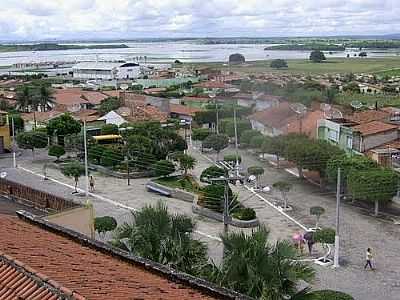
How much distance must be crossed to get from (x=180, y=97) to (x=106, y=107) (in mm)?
14642

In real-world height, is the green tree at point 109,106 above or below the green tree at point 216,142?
above

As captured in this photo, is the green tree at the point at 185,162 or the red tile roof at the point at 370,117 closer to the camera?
the green tree at the point at 185,162

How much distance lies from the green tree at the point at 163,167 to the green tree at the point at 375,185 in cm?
916

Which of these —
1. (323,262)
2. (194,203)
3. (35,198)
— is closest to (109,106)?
(194,203)

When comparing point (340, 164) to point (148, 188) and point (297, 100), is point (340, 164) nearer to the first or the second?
point (148, 188)

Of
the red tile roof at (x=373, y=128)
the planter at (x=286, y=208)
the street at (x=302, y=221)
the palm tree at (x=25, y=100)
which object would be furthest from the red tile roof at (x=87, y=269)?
the palm tree at (x=25, y=100)

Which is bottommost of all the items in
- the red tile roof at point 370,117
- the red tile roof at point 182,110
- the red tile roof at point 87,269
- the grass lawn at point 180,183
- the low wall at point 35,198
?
the grass lawn at point 180,183

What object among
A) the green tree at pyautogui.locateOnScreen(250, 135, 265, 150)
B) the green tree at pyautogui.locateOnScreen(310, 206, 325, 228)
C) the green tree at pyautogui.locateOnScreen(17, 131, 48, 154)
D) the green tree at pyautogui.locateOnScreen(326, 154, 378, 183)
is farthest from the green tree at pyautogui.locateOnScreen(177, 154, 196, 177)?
the green tree at pyautogui.locateOnScreen(17, 131, 48, 154)

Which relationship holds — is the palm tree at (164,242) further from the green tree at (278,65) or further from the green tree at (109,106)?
the green tree at (278,65)

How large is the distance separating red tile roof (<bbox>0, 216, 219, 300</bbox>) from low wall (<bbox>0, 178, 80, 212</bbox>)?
195 inches

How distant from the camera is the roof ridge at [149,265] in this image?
21.2 ft

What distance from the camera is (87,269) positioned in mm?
6336

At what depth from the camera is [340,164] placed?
2589 cm

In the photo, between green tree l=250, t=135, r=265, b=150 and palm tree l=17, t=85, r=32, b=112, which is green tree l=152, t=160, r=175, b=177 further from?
palm tree l=17, t=85, r=32, b=112
